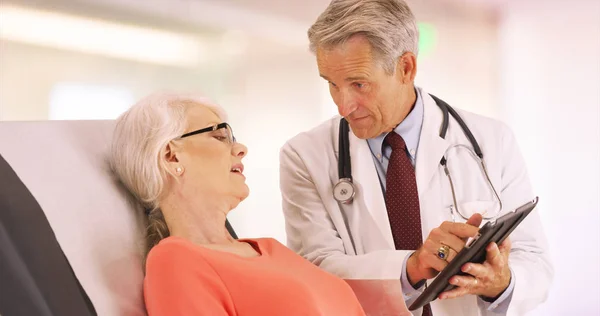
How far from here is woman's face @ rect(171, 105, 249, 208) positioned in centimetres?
171

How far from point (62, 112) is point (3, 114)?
0.60 ft

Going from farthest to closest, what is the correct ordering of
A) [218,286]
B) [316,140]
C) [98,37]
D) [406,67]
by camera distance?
[98,37] → [316,140] → [406,67] → [218,286]

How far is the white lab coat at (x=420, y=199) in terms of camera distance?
6.52ft

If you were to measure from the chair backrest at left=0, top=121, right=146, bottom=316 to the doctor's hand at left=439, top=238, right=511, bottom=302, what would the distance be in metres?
0.69

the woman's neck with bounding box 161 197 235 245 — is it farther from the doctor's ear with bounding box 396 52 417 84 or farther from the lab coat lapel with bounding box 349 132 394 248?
the doctor's ear with bounding box 396 52 417 84

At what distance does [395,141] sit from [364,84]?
21 cm

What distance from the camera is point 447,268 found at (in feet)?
5.51

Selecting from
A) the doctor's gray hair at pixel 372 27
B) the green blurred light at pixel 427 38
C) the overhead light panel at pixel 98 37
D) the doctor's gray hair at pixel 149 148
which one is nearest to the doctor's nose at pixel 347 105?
the doctor's gray hair at pixel 372 27

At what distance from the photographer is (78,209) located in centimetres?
160

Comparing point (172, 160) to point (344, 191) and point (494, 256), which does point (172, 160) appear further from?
point (494, 256)

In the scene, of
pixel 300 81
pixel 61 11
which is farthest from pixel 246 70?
pixel 61 11

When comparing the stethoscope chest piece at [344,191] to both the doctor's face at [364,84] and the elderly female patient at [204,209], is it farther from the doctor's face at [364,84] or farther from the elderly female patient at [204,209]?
the elderly female patient at [204,209]

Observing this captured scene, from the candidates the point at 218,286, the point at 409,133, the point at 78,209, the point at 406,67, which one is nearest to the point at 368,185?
the point at 409,133

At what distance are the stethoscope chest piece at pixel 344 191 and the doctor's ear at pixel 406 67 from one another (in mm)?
297
